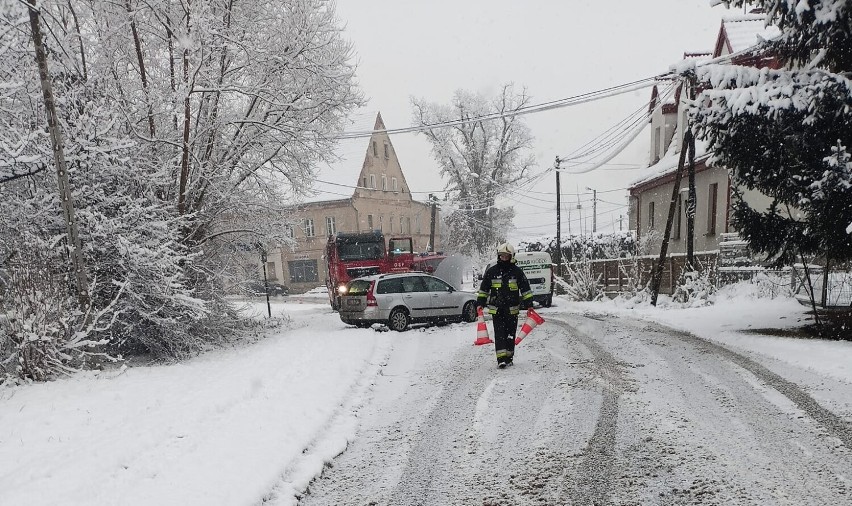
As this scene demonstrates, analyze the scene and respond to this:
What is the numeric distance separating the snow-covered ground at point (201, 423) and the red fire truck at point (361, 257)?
10.0m

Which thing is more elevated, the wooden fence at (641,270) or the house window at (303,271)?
the wooden fence at (641,270)

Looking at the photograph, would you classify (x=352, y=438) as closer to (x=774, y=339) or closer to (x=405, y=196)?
(x=774, y=339)

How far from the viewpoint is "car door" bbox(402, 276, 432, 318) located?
13.7 m

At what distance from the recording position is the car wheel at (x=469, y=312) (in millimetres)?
14570

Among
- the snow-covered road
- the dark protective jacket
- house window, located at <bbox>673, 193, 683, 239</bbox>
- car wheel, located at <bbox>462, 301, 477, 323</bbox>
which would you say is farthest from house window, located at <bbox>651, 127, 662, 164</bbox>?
the dark protective jacket

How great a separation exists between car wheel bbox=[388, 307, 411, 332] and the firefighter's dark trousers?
18.8 ft

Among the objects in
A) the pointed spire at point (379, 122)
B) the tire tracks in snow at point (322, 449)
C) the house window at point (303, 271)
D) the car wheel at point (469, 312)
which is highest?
the pointed spire at point (379, 122)

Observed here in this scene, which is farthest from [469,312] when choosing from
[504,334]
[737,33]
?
[737,33]

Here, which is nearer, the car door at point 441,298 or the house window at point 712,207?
the car door at point 441,298

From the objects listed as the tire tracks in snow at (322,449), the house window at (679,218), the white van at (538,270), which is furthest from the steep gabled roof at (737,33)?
the tire tracks in snow at (322,449)

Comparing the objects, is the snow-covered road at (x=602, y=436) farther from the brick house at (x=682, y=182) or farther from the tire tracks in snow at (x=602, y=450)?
Result: the brick house at (x=682, y=182)

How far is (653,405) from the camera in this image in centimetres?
561

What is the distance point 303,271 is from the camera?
44281mm

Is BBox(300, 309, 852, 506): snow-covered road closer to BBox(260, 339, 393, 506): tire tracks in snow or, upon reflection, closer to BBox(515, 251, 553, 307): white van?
BBox(260, 339, 393, 506): tire tracks in snow
